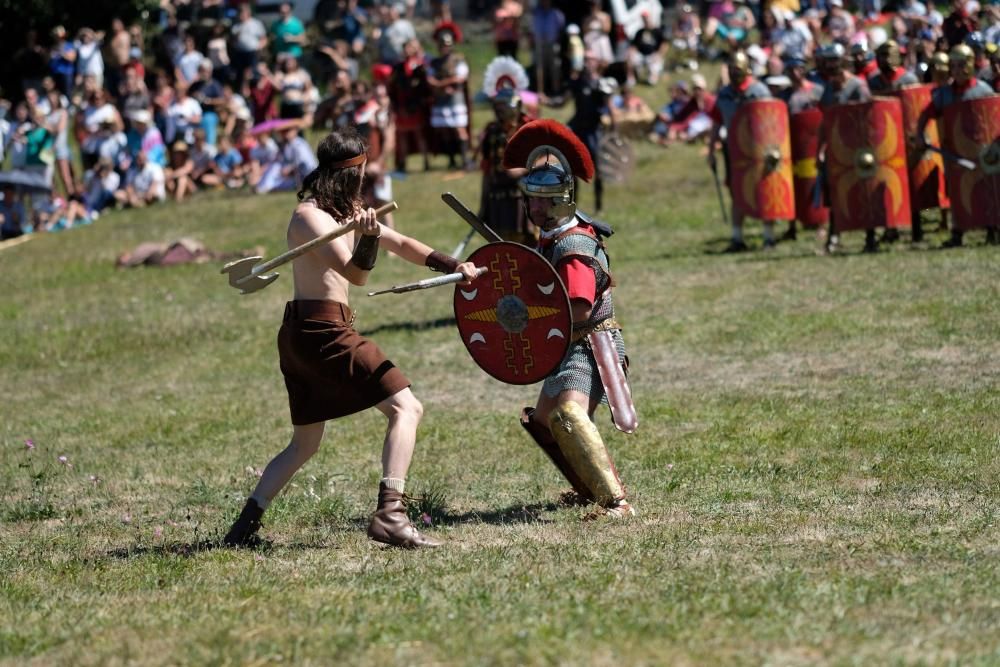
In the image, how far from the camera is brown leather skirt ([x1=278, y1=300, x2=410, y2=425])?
603 cm

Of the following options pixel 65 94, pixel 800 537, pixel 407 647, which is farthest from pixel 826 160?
pixel 65 94

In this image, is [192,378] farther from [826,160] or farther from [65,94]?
[65,94]

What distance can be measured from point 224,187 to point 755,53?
7844mm

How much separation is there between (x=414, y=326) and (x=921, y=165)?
15.2 feet

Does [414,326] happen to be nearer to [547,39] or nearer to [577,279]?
[577,279]

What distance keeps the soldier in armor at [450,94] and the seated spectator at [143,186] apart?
3.91 metres

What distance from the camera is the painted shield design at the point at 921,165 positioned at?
13.5 m

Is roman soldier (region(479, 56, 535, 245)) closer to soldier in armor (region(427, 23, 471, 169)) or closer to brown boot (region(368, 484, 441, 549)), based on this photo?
brown boot (region(368, 484, 441, 549))

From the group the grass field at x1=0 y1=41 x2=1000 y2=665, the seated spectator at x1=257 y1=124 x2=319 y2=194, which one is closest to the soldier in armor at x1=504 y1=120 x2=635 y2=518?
the grass field at x1=0 y1=41 x2=1000 y2=665

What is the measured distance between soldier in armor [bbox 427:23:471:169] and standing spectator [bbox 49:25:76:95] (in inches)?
259

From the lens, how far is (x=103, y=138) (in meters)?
21.3

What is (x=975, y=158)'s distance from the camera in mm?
12711

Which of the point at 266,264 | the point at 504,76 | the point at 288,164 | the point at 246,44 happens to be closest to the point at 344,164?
the point at 266,264

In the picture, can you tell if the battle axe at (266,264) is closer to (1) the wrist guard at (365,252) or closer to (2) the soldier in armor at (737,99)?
(1) the wrist guard at (365,252)
